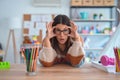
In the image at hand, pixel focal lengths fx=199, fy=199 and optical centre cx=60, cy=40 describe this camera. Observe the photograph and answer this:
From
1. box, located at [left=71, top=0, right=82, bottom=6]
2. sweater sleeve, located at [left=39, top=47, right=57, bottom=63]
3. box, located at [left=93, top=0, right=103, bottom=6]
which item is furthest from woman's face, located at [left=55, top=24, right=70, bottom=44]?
box, located at [left=93, top=0, right=103, bottom=6]

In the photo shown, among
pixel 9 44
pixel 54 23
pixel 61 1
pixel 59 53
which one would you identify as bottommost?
pixel 9 44

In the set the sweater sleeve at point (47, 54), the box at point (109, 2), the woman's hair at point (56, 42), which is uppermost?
the box at point (109, 2)

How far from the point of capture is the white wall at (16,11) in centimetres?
447

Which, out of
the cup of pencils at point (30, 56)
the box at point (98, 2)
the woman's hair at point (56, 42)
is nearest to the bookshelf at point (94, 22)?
the box at point (98, 2)

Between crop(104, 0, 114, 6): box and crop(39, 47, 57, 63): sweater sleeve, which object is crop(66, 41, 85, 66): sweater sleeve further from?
crop(104, 0, 114, 6): box

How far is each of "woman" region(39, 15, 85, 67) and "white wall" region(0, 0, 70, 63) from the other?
3.01 m

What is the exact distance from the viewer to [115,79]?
0.95 m

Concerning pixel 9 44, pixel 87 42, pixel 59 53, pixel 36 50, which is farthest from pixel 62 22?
pixel 9 44

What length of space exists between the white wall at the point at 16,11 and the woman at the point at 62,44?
301cm

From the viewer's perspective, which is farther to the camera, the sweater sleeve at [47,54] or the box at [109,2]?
the box at [109,2]

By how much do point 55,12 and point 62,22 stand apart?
3.00 meters

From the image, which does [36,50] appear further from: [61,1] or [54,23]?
[61,1]

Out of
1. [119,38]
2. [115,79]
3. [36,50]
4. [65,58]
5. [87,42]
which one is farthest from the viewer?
[87,42]

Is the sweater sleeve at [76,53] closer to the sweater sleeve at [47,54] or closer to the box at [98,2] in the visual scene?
the sweater sleeve at [47,54]
